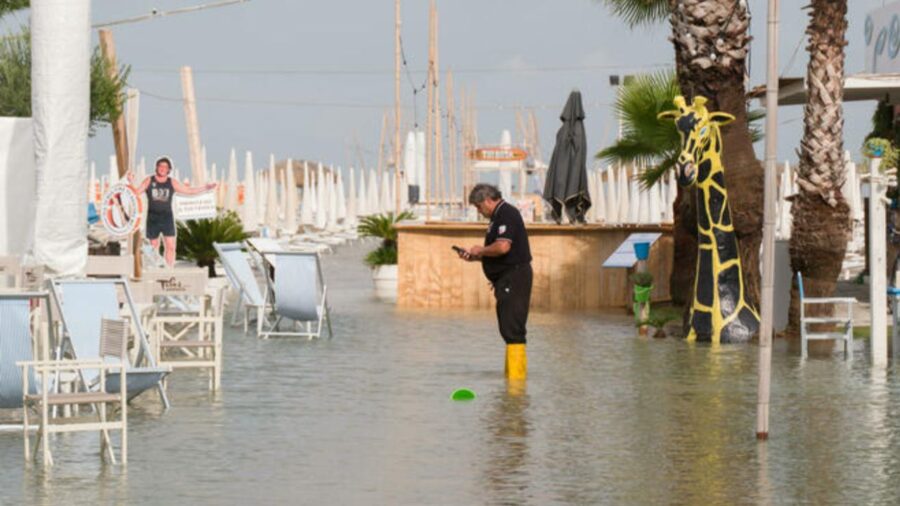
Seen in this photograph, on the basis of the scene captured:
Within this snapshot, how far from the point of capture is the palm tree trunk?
70.8 ft

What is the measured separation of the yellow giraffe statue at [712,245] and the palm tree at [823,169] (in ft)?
2.53

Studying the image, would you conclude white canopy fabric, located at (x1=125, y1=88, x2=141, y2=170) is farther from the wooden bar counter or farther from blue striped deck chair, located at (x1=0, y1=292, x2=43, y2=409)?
blue striped deck chair, located at (x1=0, y1=292, x2=43, y2=409)

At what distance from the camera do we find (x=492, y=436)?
12.1 meters

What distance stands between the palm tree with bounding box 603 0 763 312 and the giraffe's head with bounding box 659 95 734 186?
0.71 metres

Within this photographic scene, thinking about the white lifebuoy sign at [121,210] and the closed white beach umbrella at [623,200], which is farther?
the closed white beach umbrella at [623,200]

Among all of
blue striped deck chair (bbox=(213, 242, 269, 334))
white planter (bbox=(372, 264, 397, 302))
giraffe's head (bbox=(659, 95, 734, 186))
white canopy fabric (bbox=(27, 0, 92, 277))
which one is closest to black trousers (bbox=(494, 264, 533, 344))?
white canopy fabric (bbox=(27, 0, 92, 277))

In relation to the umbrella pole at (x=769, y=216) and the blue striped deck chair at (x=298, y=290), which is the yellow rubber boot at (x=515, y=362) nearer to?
the umbrella pole at (x=769, y=216)

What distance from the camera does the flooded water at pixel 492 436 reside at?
981cm

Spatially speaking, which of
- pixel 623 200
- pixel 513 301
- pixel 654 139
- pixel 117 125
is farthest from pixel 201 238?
pixel 623 200

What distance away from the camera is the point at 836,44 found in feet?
69.1

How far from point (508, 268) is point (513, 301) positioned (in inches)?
11.9

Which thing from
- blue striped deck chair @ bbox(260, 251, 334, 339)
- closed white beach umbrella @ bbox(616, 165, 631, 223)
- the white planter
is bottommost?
the white planter

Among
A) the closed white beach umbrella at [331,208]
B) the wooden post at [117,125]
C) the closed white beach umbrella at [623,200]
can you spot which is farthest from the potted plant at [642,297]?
the closed white beach umbrella at [331,208]

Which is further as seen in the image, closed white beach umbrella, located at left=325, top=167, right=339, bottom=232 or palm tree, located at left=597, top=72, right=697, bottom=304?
closed white beach umbrella, located at left=325, top=167, right=339, bottom=232
